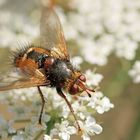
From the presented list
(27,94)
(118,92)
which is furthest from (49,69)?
(118,92)

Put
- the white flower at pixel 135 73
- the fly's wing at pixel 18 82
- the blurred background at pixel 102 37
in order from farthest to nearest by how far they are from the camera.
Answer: the blurred background at pixel 102 37 → the white flower at pixel 135 73 → the fly's wing at pixel 18 82

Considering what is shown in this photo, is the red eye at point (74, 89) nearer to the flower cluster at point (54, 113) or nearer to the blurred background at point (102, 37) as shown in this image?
the flower cluster at point (54, 113)

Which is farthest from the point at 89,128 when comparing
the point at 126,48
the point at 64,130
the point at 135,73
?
the point at 126,48

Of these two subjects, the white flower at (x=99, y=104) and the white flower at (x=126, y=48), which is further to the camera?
the white flower at (x=126, y=48)

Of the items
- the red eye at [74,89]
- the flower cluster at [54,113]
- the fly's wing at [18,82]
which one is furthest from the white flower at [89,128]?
the fly's wing at [18,82]

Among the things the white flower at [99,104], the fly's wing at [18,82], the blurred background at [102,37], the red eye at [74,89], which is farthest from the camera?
the blurred background at [102,37]

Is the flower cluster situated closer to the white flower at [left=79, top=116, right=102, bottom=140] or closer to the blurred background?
the white flower at [left=79, top=116, right=102, bottom=140]
